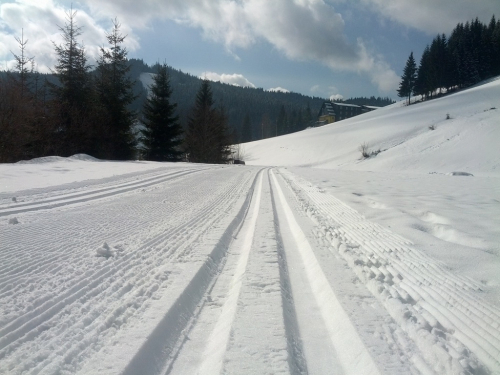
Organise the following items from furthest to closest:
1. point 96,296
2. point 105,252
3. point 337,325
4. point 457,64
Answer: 1. point 457,64
2. point 105,252
3. point 96,296
4. point 337,325

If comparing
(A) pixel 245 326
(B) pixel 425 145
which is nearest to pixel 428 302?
(A) pixel 245 326

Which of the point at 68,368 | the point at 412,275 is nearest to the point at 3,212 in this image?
the point at 68,368

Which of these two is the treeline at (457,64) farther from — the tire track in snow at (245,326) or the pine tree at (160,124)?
the tire track in snow at (245,326)

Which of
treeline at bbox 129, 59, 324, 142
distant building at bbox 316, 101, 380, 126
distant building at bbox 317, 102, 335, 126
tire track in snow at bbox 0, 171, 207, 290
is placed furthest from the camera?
treeline at bbox 129, 59, 324, 142

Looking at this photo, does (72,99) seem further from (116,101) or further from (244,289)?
(244,289)

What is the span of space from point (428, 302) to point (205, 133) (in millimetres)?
35039

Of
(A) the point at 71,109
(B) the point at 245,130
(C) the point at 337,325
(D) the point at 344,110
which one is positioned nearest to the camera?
(C) the point at 337,325

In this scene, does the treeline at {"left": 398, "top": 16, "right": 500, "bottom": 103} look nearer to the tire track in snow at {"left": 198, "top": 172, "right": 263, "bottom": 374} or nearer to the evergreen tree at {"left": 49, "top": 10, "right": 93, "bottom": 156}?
the evergreen tree at {"left": 49, "top": 10, "right": 93, "bottom": 156}

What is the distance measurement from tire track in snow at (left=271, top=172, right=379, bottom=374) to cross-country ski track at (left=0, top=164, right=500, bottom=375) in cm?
1

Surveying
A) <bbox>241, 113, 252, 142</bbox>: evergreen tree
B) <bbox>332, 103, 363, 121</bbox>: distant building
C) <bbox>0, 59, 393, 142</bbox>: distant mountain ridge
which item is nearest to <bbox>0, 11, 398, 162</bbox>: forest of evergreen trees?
<bbox>0, 59, 393, 142</bbox>: distant mountain ridge

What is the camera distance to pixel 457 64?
2982 inches

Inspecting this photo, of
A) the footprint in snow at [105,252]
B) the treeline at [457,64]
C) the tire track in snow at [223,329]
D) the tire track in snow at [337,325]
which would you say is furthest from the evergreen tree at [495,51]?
the footprint in snow at [105,252]

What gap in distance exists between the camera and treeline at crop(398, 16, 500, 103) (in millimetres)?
75438

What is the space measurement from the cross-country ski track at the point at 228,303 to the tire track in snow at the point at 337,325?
0.01m
